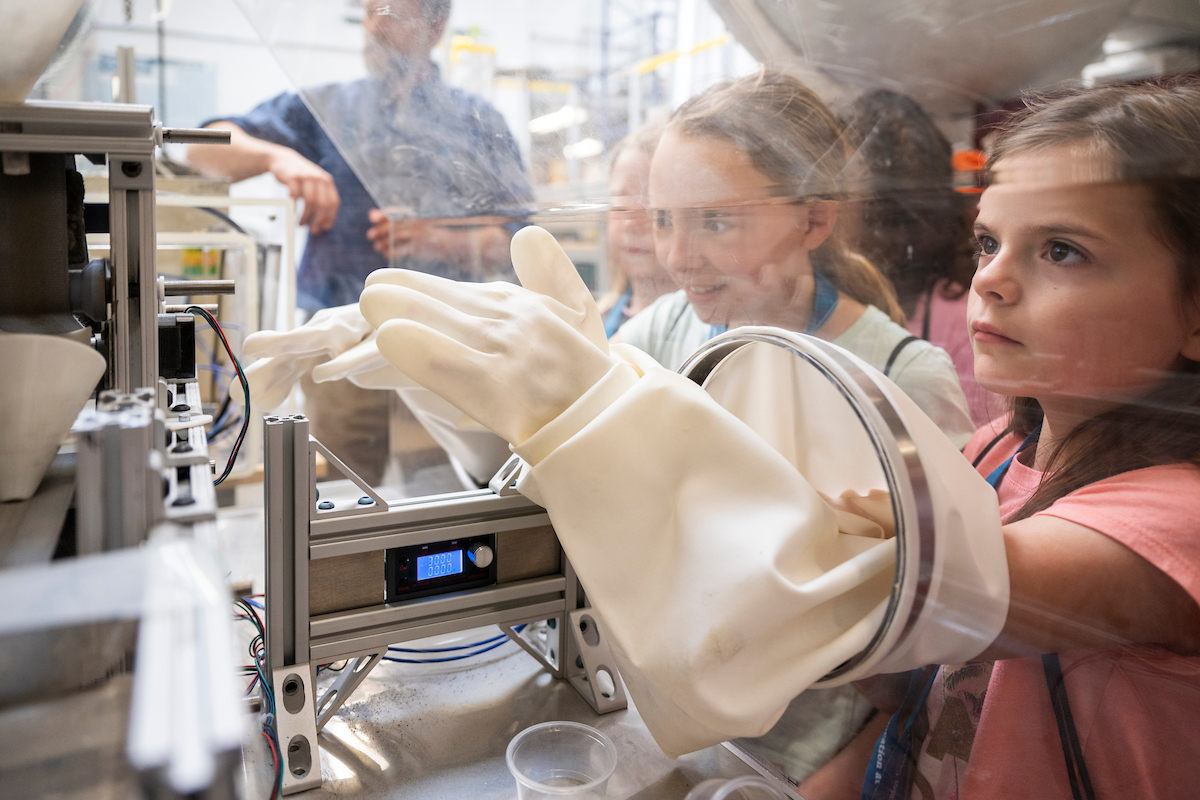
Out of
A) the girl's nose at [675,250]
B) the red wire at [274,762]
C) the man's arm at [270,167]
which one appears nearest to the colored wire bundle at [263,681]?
the red wire at [274,762]

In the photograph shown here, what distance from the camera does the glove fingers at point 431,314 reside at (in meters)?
0.65

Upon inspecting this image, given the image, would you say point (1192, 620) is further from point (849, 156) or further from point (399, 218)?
point (399, 218)

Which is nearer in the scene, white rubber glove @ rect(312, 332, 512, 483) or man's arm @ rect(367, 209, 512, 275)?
white rubber glove @ rect(312, 332, 512, 483)

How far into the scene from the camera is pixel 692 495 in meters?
0.59

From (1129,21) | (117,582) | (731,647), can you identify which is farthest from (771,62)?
(117,582)

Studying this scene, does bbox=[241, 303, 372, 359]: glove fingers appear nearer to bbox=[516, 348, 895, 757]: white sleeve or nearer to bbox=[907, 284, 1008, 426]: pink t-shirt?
bbox=[516, 348, 895, 757]: white sleeve

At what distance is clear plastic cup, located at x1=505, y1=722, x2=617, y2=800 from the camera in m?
0.76

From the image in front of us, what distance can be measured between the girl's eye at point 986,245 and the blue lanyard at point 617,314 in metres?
0.78

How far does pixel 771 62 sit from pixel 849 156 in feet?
0.48

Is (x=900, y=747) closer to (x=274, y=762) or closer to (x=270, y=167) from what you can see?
(x=274, y=762)

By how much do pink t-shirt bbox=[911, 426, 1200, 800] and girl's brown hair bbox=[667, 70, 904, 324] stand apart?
0.86ft

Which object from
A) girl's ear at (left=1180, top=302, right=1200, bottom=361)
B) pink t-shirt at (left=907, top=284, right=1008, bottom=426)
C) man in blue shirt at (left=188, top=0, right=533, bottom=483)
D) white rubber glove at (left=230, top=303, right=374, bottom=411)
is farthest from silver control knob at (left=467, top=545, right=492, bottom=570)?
man in blue shirt at (left=188, top=0, right=533, bottom=483)

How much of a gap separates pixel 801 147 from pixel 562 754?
0.70 metres

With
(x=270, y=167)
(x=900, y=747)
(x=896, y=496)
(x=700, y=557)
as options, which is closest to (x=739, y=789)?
(x=900, y=747)
